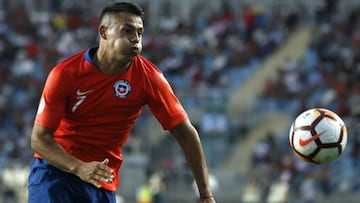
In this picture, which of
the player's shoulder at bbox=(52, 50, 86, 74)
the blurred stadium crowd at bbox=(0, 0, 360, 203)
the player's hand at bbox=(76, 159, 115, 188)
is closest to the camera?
the player's hand at bbox=(76, 159, 115, 188)

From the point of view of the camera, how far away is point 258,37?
2322 centimetres

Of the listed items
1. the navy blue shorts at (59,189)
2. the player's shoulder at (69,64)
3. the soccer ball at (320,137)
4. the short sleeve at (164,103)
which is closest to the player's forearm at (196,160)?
the short sleeve at (164,103)

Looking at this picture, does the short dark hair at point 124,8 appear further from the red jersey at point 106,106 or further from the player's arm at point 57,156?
the player's arm at point 57,156

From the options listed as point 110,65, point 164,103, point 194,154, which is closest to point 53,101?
point 110,65

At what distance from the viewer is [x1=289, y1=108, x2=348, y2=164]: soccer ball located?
24.0 ft

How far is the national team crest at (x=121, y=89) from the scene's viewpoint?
6180 millimetres

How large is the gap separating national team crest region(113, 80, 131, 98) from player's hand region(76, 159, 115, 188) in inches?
28.0

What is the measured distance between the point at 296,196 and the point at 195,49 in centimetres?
666

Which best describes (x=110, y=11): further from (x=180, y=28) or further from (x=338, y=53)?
(x=180, y=28)

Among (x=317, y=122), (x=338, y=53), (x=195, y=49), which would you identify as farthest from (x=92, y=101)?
(x=195, y=49)

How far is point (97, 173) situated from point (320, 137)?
8.13 feet

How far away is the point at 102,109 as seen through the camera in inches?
243

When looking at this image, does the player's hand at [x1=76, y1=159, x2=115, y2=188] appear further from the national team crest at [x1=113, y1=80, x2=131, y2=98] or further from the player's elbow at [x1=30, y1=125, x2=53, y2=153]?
the national team crest at [x1=113, y1=80, x2=131, y2=98]

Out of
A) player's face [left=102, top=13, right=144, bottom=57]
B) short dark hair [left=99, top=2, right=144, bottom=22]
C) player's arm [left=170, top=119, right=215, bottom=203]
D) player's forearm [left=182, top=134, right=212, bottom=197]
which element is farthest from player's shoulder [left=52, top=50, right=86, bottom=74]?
player's forearm [left=182, top=134, right=212, bottom=197]
